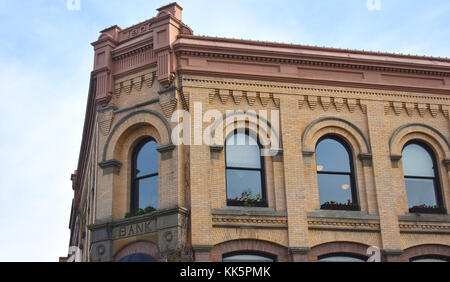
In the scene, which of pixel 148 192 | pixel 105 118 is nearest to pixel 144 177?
pixel 148 192

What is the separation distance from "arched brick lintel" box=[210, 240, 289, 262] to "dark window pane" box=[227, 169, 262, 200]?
148 cm

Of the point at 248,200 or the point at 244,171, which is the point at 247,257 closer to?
the point at 248,200

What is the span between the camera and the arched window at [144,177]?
19823mm

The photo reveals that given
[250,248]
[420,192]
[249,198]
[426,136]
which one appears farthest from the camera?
[426,136]

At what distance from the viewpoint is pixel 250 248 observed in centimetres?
1880

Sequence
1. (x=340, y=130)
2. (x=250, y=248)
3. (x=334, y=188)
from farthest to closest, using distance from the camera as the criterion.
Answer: (x=340, y=130) → (x=334, y=188) → (x=250, y=248)

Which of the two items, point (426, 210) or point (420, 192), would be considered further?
point (420, 192)

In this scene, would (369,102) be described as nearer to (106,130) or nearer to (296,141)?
(296,141)

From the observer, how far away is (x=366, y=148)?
2081 centimetres

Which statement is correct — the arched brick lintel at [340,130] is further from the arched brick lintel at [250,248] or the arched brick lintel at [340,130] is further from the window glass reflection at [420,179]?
the arched brick lintel at [250,248]

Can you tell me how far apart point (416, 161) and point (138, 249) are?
9.85 m

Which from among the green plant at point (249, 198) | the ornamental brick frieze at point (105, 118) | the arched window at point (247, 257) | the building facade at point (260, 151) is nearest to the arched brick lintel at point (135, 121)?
the building facade at point (260, 151)

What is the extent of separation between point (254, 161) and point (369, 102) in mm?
4561
